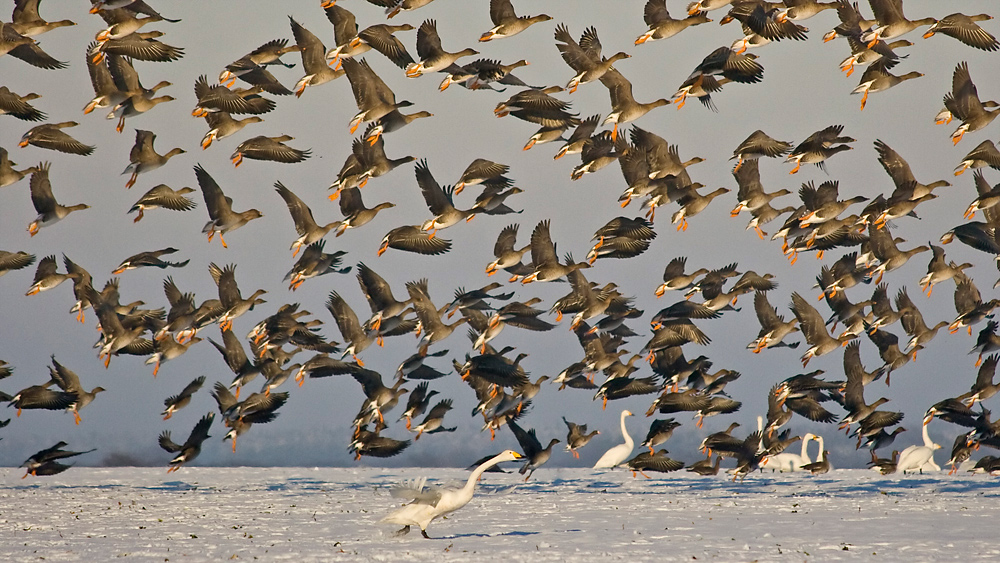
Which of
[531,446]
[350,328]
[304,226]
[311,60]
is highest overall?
[311,60]

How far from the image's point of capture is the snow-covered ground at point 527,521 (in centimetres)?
1344

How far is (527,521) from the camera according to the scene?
17344 millimetres

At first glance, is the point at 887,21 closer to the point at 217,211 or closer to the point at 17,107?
the point at 217,211

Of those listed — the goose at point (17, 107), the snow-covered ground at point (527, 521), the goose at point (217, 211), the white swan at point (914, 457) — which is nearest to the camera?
the snow-covered ground at point (527, 521)

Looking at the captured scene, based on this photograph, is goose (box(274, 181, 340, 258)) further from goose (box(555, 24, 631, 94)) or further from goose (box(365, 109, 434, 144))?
goose (box(555, 24, 631, 94))

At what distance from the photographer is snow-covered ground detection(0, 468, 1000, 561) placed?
13438 millimetres

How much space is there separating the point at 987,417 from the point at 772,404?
4.96 metres

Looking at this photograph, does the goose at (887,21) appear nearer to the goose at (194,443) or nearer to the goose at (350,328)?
the goose at (350,328)

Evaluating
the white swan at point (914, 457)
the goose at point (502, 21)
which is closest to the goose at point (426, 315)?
the goose at point (502, 21)

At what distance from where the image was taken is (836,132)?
20.4 m

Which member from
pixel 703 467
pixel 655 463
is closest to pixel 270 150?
pixel 655 463

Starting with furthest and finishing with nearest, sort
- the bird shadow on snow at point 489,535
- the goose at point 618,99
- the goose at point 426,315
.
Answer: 1. the goose at point 426,315
2. the goose at point 618,99
3. the bird shadow on snow at point 489,535

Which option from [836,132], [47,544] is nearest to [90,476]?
[47,544]

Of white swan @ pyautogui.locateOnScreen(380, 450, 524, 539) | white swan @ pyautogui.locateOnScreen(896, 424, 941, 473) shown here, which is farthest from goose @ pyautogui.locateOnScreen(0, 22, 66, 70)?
white swan @ pyautogui.locateOnScreen(896, 424, 941, 473)
